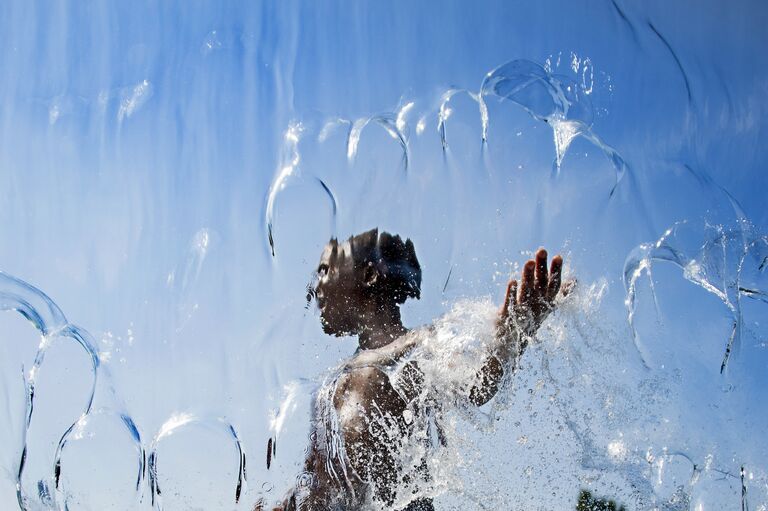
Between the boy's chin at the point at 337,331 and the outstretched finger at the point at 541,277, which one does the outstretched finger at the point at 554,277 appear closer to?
the outstretched finger at the point at 541,277

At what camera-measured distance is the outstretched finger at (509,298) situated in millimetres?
2574

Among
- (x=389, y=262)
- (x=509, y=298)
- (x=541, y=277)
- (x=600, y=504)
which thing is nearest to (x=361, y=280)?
(x=389, y=262)

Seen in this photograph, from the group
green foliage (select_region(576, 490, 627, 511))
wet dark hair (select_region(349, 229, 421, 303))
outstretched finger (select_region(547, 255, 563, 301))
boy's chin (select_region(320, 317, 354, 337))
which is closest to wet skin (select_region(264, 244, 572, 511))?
outstretched finger (select_region(547, 255, 563, 301))

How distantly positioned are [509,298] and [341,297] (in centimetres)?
94

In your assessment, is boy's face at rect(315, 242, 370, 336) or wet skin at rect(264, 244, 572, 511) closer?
wet skin at rect(264, 244, 572, 511)

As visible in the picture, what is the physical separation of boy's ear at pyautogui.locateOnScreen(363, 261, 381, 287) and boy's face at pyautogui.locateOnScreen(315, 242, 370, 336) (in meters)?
0.02

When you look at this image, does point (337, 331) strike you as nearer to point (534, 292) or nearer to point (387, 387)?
point (387, 387)

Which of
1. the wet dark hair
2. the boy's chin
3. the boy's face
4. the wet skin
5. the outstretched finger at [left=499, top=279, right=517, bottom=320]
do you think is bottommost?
the wet skin

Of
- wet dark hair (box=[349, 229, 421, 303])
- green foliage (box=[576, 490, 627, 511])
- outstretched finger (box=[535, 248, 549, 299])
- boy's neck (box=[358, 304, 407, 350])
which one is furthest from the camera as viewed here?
green foliage (box=[576, 490, 627, 511])

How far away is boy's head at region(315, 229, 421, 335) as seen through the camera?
127 inches

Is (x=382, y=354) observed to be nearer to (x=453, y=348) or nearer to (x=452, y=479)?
(x=453, y=348)

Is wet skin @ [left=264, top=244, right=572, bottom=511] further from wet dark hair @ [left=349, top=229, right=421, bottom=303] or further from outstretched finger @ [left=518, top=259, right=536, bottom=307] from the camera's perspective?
wet dark hair @ [left=349, top=229, right=421, bottom=303]

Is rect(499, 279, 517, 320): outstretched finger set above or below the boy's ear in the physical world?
below

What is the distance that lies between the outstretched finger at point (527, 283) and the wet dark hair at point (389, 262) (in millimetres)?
863
